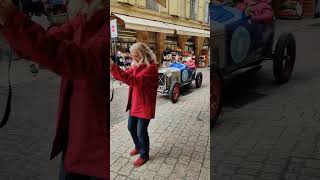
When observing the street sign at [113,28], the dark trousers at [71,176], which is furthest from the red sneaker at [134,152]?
the street sign at [113,28]

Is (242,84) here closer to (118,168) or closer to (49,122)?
(118,168)

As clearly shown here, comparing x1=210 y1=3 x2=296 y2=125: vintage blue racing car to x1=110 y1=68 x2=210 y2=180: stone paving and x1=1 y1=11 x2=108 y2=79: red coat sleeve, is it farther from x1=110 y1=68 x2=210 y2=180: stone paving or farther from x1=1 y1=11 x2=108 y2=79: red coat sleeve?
x1=1 y1=11 x2=108 y2=79: red coat sleeve

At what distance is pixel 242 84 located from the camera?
1.68m

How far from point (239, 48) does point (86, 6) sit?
666 millimetres

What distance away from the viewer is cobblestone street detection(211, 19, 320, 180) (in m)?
1.61

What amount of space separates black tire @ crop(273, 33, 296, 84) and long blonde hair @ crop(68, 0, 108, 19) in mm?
798

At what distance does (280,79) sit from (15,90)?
1165mm

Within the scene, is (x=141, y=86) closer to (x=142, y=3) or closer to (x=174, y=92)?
(x=174, y=92)

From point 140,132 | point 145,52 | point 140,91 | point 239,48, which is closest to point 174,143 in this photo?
point 140,132

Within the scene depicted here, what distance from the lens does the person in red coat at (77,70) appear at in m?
1.23

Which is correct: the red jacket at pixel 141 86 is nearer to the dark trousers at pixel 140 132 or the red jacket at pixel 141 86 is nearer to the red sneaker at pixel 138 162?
the dark trousers at pixel 140 132

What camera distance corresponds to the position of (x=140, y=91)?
4.62 ft

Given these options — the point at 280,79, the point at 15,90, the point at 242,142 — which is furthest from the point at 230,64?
the point at 15,90

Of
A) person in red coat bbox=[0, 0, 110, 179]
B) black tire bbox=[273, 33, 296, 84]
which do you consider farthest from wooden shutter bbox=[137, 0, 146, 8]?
black tire bbox=[273, 33, 296, 84]
